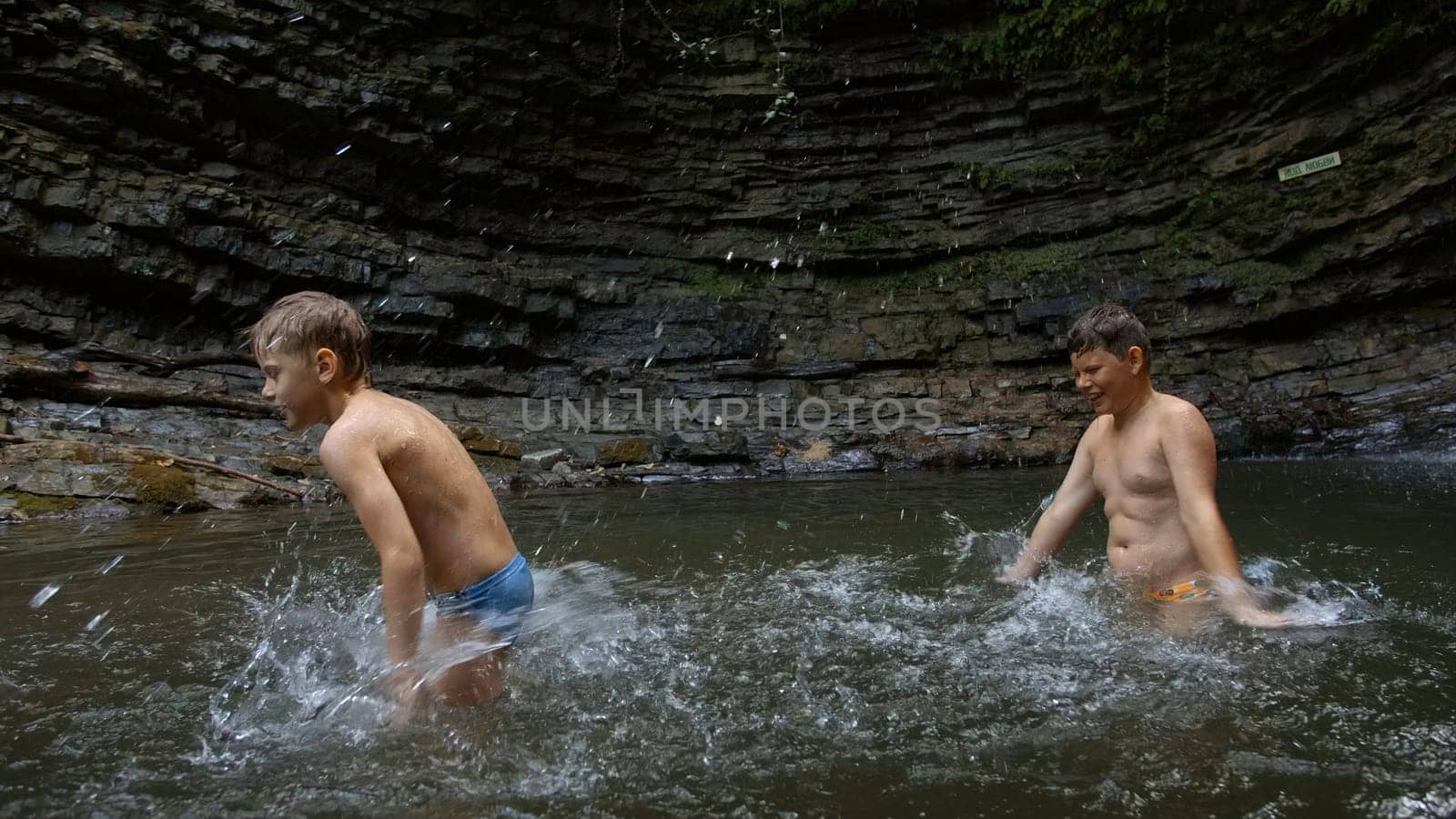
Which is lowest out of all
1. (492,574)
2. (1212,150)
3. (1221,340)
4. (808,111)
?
(492,574)

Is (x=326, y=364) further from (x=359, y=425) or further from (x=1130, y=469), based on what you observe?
(x=1130, y=469)

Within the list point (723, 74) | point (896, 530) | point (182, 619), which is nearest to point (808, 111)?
point (723, 74)

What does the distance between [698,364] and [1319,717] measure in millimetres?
12181

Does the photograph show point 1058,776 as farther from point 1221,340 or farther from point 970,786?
point 1221,340

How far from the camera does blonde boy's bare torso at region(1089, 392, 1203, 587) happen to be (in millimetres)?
2967

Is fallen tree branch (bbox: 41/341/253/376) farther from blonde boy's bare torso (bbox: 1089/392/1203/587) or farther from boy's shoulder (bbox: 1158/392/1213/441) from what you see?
boy's shoulder (bbox: 1158/392/1213/441)

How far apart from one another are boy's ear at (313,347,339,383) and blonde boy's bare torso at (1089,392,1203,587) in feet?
9.15

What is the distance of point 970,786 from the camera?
1.61m

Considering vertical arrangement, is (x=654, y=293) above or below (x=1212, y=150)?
below

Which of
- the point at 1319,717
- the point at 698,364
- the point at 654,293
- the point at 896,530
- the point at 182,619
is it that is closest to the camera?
the point at 1319,717

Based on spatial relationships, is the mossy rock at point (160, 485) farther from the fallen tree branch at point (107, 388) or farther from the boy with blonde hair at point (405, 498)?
the boy with blonde hair at point (405, 498)

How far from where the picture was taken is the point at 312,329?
222 centimetres

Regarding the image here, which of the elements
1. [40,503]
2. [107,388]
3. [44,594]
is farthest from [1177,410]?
[107,388]

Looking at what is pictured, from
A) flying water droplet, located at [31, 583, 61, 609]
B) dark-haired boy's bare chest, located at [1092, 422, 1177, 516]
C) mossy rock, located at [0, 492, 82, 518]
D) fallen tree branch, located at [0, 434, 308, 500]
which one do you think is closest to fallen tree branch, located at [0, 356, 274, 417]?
fallen tree branch, located at [0, 434, 308, 500]
